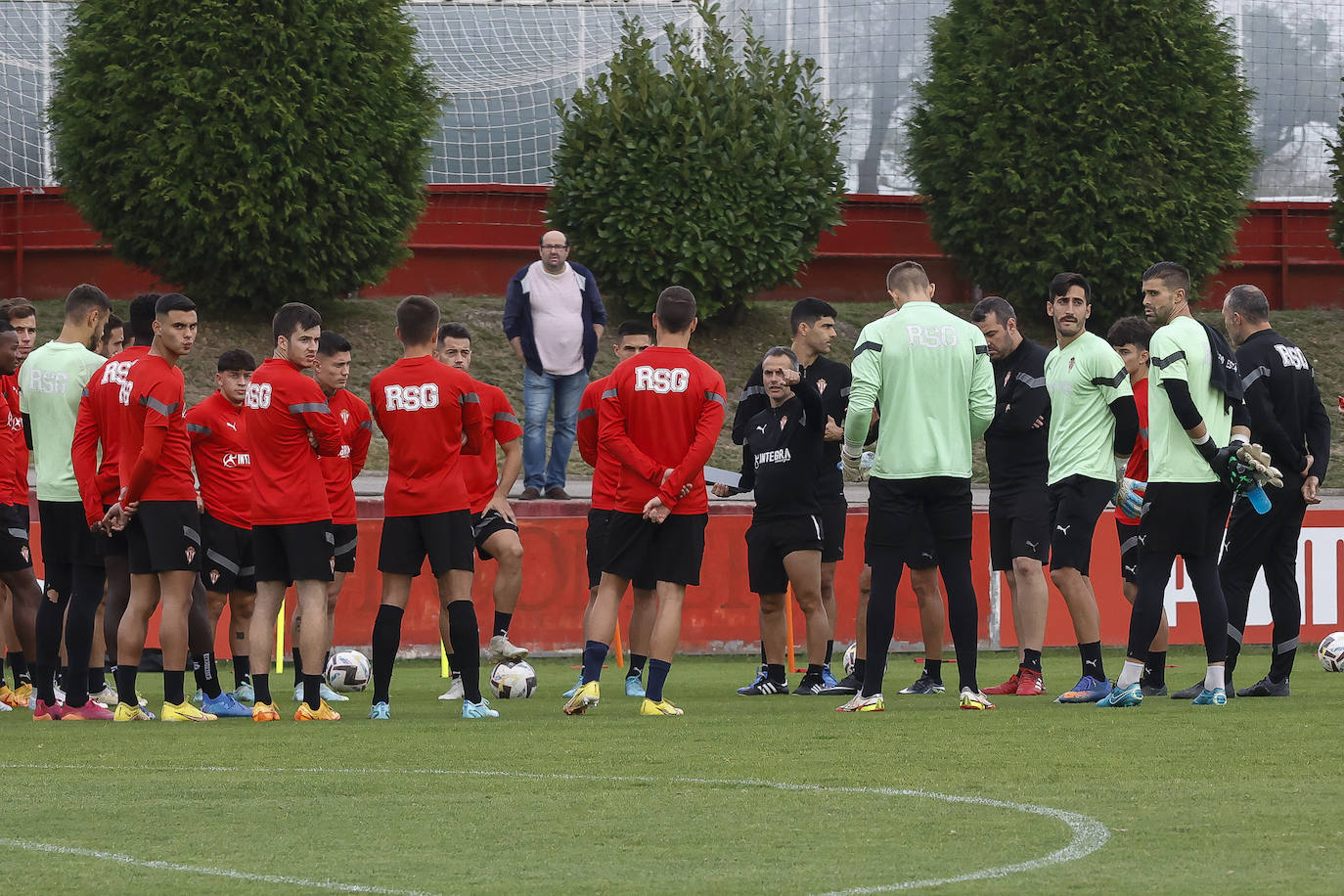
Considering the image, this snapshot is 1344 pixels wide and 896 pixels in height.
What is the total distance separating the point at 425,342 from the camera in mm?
9477

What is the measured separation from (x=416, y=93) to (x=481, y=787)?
18.2 meters

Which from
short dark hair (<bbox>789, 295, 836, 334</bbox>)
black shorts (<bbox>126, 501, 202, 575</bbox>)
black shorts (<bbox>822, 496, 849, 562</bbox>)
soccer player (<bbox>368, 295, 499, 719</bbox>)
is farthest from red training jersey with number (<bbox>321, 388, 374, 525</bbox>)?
black shorts (<bbox>822, 496, 849, 562</bbox>)

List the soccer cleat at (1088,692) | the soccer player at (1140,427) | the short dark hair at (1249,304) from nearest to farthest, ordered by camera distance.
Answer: the soccer cleat at (1088,692)
the short dark hair at (1249,304)
the soccer player at (1140,427)

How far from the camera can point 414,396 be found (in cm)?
927

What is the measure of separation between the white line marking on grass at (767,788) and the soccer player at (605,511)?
98.6 inches

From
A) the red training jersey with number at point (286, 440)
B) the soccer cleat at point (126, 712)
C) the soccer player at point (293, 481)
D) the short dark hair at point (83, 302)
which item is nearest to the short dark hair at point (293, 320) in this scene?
the soccer player at point (293, 481)

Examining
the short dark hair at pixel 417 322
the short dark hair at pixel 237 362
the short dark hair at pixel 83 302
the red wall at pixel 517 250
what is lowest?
the short dark hair at pixel 237 362

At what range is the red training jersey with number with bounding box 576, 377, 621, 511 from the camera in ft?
33.6

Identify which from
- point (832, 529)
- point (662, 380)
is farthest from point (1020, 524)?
point (662, 380)

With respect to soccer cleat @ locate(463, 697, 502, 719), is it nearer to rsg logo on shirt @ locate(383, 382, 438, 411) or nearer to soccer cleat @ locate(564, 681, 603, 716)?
soccer cleat @ locate(564, 681, 603, 716)

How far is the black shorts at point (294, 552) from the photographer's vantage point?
30.8 ft

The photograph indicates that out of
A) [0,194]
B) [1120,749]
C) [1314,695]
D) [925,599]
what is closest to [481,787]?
[1120,749]

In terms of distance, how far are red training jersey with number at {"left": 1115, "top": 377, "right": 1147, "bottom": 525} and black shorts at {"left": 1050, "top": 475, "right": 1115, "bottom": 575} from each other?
32.7 inches

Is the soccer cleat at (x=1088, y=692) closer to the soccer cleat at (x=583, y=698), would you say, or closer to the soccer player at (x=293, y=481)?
the soccer cleat at (x=583, y=698)
